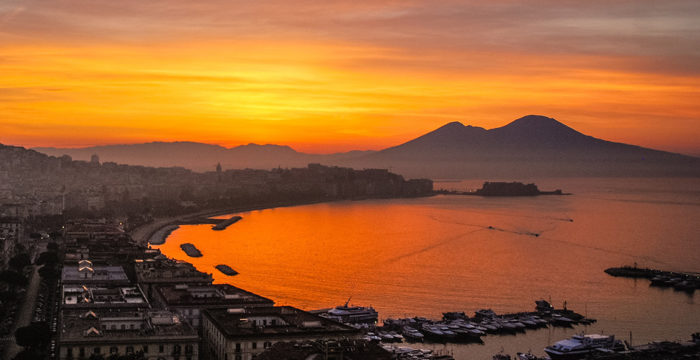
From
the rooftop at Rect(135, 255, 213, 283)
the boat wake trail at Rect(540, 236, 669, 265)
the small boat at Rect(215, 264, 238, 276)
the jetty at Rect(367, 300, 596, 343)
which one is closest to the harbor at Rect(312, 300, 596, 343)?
the jetty at Rect(367, 300, 596, 343)

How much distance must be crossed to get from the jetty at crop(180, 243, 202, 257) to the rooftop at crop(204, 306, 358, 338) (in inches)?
660

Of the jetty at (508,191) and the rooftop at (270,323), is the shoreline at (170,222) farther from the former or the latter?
the jetty at (508,191)

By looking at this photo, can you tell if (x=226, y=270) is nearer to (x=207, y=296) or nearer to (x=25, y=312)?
(x=25, y=312)

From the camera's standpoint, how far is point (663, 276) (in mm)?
27953

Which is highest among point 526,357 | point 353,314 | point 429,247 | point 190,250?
point 429,247

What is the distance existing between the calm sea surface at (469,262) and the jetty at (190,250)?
0.96 ft

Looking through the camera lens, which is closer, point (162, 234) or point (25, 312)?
point (25, 312)

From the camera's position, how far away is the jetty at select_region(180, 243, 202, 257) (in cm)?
3291

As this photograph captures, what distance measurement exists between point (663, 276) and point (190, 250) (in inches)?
630

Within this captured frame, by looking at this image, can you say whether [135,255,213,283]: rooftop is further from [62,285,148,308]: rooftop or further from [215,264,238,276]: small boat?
[215,264,238,276]: small boat

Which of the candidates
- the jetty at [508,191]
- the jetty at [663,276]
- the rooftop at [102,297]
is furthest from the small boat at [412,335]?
the jetty at [508,191]

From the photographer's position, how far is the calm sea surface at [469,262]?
72.6 ft

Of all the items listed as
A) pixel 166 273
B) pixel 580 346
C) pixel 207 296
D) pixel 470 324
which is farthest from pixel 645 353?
pixel 166 273

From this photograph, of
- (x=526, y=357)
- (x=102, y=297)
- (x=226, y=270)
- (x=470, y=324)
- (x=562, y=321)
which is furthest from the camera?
(x=226, y=270)
